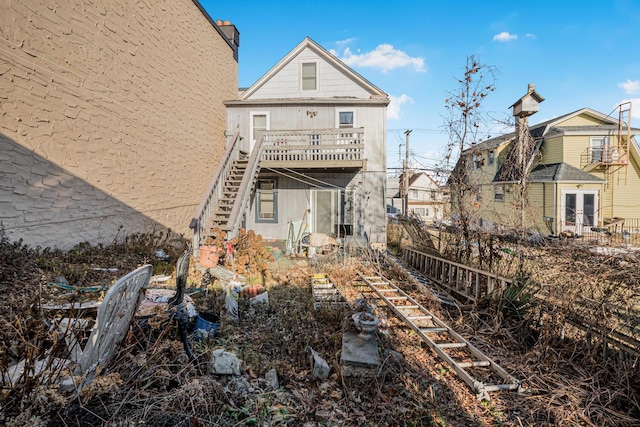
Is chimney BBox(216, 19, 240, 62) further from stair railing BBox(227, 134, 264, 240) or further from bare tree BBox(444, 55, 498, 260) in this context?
bare tree BBox(444, 55, 498, 260)

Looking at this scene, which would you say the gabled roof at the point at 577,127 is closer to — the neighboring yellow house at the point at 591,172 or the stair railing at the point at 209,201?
the neighboring yellow house at the point at 591,172

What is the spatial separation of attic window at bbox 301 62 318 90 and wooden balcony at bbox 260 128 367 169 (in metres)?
3.12

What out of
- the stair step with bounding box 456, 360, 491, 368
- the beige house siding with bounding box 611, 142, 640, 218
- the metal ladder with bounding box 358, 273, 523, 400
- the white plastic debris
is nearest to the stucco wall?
the white plastic debris

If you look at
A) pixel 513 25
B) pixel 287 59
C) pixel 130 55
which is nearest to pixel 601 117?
pixel 513 25

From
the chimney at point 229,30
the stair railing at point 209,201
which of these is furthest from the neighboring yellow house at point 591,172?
the chimney at point 229,30

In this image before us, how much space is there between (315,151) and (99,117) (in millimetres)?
6649

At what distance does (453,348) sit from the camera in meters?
4.47

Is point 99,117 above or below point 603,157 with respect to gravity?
below

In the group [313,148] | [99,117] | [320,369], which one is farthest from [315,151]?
[320,369]

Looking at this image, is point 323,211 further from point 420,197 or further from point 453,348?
point 420,197

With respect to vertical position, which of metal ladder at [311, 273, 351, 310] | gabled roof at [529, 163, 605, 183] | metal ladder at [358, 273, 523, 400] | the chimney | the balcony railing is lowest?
metal ladder at [358, 273, 523, 400]

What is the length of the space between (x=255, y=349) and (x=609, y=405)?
13.2 feet

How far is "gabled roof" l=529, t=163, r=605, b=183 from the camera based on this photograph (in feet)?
52.4

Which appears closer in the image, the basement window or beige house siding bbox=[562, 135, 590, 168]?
the basement window
